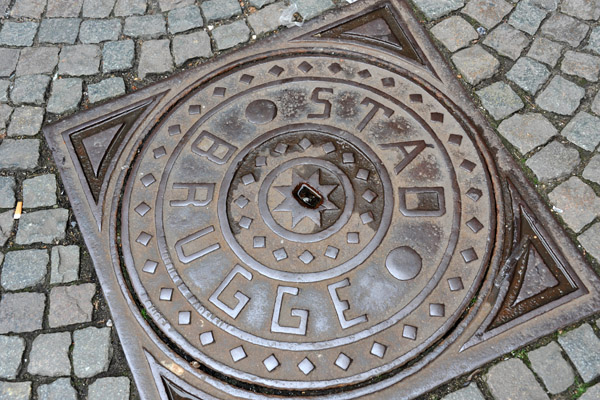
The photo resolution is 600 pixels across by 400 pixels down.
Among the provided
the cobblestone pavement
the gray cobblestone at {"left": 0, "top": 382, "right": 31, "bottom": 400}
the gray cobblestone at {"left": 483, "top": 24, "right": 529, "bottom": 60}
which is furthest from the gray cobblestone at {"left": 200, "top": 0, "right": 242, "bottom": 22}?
the gray cobblestone at {"left": 0, "top": 382, "right": 31, "bottom": 400}

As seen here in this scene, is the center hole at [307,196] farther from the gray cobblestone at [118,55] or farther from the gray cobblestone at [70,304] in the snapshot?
the gray cobblestone at [118,55]

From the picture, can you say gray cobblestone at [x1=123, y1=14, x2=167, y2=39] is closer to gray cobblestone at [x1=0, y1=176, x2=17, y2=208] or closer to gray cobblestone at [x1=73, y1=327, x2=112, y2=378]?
gray cobblestone at [x1=0, y1=176, x2=17, y2=208]

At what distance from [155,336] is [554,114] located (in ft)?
7.19

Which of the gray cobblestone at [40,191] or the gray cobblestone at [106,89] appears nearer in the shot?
the gray cobblestone at [40,191]

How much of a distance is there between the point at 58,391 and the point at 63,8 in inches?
88.1

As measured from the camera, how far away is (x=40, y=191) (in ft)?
8.02

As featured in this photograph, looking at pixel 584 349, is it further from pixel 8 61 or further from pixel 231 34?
pixel 8 61

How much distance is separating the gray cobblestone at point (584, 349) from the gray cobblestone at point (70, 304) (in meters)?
2.01

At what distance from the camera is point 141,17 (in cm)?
295

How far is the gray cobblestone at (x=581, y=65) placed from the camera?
2.59m

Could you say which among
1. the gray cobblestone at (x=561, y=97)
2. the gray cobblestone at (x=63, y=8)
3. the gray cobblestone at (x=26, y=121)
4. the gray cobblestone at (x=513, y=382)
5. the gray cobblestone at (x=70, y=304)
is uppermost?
the gray cobblestone at (x=63, y=8)

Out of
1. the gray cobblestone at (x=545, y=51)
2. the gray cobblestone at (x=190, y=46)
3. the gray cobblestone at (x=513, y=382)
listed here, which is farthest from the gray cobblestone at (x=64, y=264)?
the gray cobblestone at (x=545, y=51)

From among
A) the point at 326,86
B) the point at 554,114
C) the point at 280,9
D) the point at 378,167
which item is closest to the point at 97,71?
the point at 280,9

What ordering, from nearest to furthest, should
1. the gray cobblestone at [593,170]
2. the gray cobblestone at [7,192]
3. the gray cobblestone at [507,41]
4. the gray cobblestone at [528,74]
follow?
the gray cobblestone at [593,170] → the gray cobblestone at [7,192] → the gray cobblestone at [528,74] → the gray cobblestone at [507,41]
